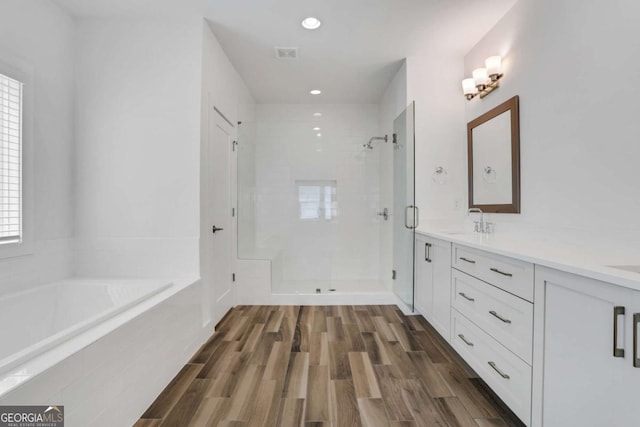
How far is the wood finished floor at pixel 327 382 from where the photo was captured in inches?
63.6

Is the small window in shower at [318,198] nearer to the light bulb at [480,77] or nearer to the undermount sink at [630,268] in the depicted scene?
the light bulb at [480,77]

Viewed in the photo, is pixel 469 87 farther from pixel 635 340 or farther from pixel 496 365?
pixel 635 340

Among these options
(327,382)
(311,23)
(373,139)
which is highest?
(311,23)

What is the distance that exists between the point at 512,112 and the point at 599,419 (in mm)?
2050

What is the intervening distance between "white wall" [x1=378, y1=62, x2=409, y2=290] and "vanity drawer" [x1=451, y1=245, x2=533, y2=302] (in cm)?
150

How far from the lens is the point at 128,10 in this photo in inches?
91.7

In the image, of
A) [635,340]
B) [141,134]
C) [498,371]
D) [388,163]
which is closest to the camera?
[635,340]

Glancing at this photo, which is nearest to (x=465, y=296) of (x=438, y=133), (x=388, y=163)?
(x=438, y=133)

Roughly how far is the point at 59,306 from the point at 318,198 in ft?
10.2

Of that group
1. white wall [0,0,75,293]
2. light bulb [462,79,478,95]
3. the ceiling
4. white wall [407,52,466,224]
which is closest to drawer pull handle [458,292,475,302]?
white wall [407,52,466,224]

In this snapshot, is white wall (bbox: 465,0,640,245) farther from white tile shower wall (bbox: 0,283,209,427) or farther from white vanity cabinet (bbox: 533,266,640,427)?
white tile shower wall (bbox: 0,283,209,427)

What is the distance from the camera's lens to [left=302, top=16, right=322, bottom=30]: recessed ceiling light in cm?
248

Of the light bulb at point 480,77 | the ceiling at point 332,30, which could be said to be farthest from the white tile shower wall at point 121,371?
the light bulb at point 480,77

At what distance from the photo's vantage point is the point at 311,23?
2525 millimetres
